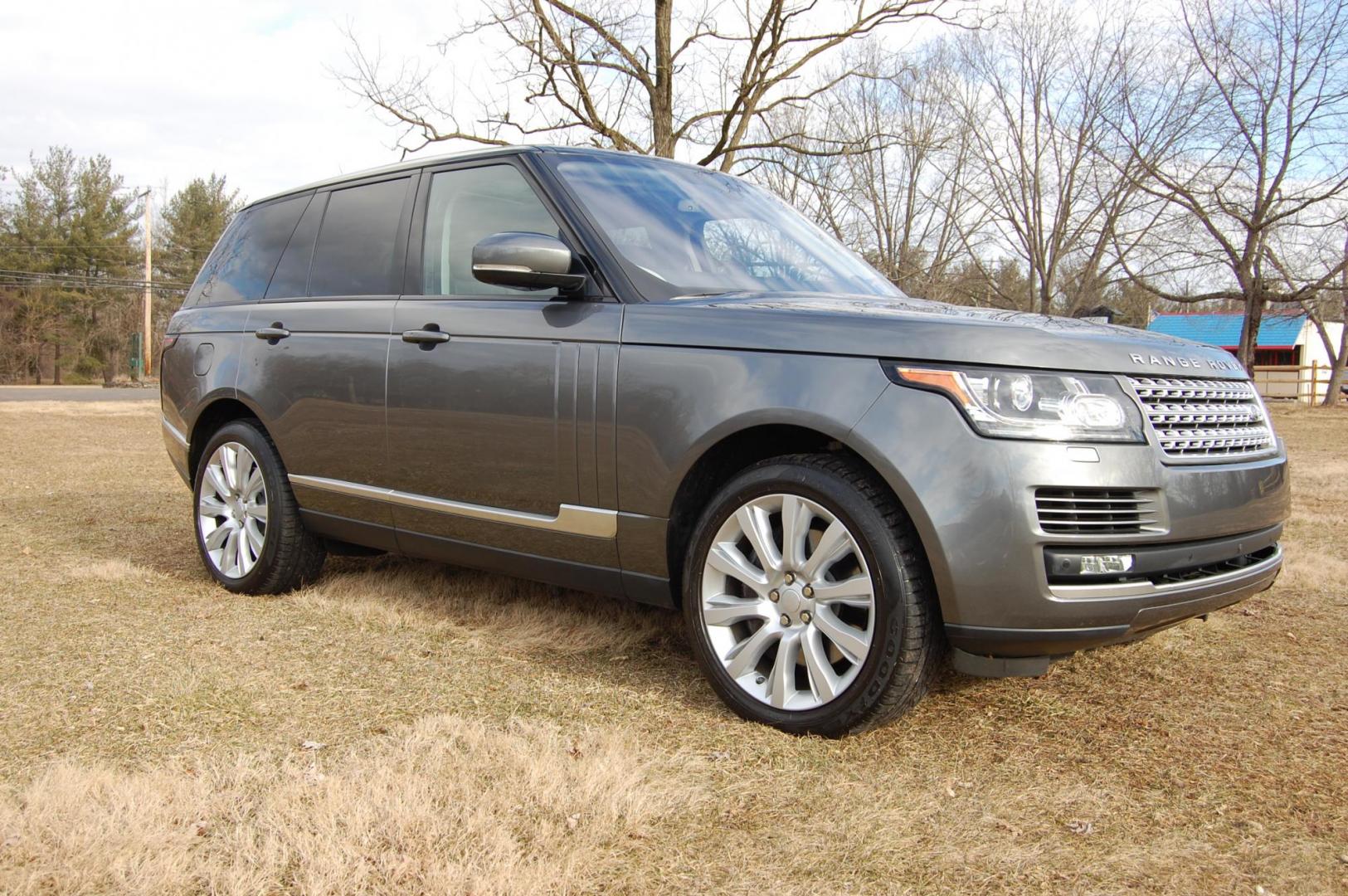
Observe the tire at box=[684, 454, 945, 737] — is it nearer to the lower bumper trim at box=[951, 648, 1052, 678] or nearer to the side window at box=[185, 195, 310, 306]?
the lower bumper trim at box=[951, 648, 1052, 678]

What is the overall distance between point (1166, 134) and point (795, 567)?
2456cm

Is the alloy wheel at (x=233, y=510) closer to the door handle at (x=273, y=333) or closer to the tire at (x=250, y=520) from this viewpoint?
the tire at (x=250, y=520)

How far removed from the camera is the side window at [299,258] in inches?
195

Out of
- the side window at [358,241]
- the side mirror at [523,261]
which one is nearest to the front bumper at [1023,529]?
the side mirror at [523,261]

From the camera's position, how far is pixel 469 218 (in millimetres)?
4250

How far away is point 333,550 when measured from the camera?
200 inches

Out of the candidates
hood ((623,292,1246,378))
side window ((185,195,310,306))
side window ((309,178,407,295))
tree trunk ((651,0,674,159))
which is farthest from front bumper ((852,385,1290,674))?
tree trunk ((651,0,674,159))

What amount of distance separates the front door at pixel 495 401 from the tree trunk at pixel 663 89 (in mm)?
9859

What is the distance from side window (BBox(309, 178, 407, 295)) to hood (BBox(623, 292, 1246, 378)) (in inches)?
57.4

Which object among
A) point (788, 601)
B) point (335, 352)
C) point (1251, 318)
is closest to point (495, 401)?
point (335, 352)

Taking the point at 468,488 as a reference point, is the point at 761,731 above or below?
below

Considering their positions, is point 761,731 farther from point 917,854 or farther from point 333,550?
point 333,550

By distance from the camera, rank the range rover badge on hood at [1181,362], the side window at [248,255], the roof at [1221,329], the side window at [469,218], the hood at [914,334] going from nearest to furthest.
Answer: the hood at [914,334] → the range rover badge on hood at [1181,362] → the side window at [469,218] → the side window at [248,255] → the roof at [1221,329]

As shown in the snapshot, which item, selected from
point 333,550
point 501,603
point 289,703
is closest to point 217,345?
point 333,550
